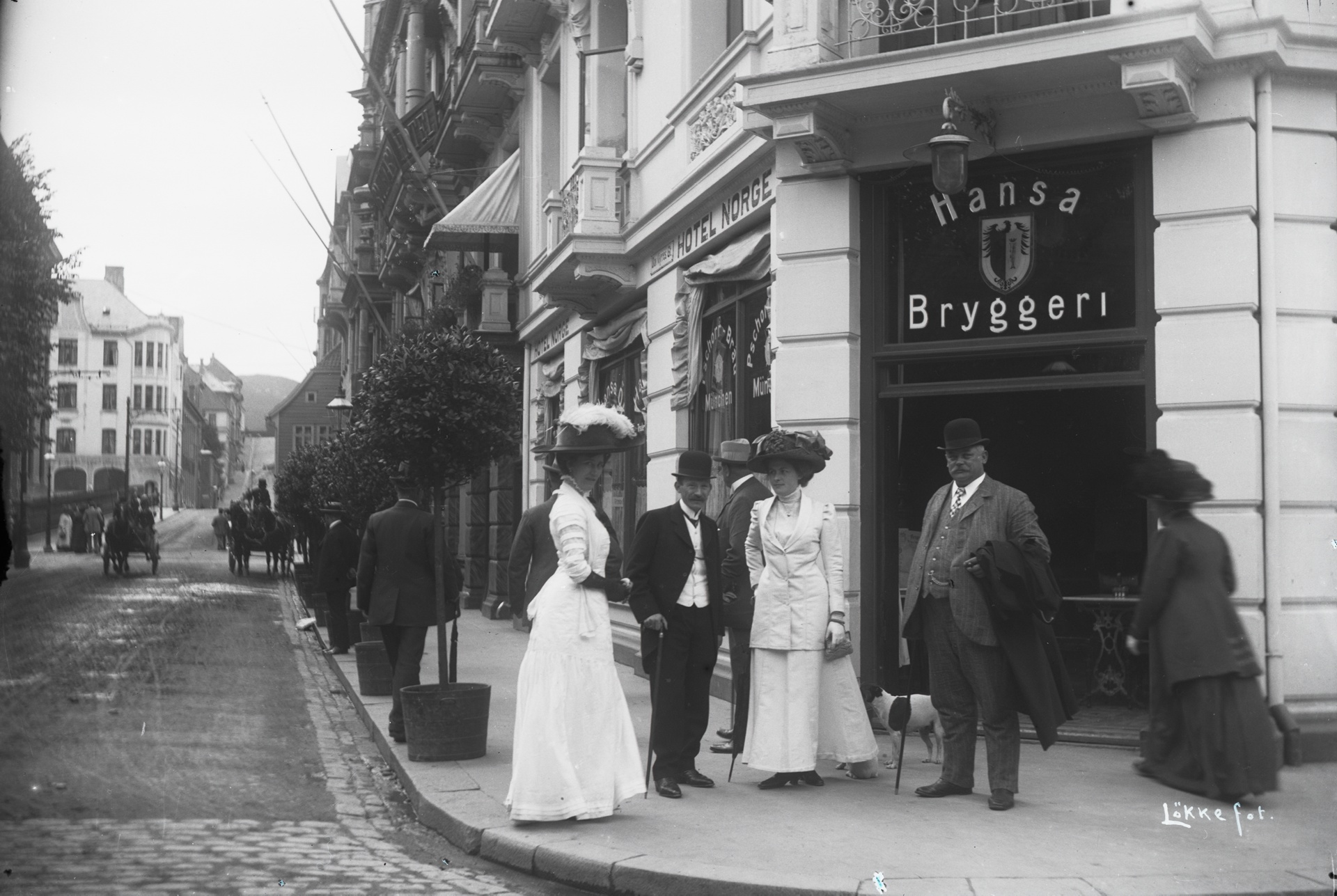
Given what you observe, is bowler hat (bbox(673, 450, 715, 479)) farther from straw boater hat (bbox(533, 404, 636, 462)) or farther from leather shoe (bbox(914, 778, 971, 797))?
leather shoe (bbox(914, 778, 971, 797))

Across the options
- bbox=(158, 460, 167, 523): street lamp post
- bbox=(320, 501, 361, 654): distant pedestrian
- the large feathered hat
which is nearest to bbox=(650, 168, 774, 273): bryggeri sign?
the large feathered hat

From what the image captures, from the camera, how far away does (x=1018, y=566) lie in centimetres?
694

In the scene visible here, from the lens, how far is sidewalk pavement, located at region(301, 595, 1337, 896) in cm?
550

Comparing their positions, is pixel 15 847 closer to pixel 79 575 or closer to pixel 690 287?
pixel 690 287

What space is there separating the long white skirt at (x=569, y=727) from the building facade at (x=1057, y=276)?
1.93m

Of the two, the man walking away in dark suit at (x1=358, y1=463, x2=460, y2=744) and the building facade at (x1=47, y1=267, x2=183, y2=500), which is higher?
the building facade at (x1=47, y1=267, x2=183, y2=500)

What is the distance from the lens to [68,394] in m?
16.3

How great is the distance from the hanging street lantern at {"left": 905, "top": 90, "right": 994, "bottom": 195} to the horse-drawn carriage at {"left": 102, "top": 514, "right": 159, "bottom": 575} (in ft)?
85.8

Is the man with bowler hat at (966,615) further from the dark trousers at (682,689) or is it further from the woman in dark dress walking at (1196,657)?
the dark trousers at (682,689)

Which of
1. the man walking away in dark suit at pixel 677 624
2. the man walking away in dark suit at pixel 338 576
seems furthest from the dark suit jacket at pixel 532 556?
the man walking away in dark suit at pixel 338 576

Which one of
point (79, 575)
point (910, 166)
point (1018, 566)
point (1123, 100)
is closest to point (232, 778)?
point (1018, 566)

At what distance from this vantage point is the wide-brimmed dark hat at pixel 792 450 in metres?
7.61

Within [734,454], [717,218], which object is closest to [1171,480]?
[734,454]

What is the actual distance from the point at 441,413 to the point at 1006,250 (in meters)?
4.51
